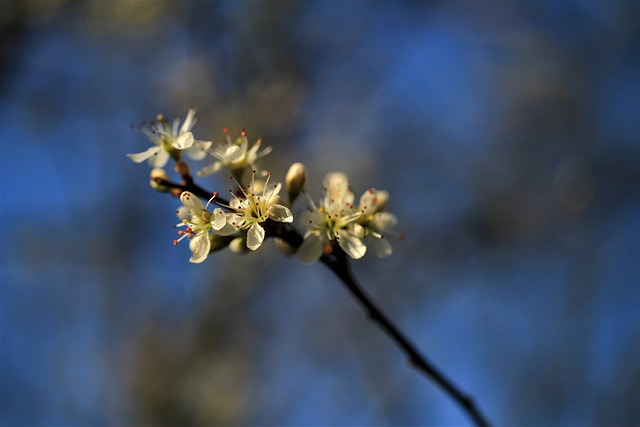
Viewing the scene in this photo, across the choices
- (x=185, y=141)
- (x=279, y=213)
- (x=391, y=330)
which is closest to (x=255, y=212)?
(x=279, y=213)

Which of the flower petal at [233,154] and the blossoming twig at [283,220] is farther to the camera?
the flower petal at [233,154]

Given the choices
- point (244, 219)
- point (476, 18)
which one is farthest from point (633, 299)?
point (244, 219)

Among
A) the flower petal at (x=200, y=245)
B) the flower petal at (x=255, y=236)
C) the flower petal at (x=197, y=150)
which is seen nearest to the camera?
the flower petal at (x=255, y=236)

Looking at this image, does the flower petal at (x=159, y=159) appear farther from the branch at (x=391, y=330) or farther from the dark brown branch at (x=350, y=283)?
the branch at (x=391, y=330)

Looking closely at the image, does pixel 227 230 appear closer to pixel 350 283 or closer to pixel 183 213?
pixel 183 213

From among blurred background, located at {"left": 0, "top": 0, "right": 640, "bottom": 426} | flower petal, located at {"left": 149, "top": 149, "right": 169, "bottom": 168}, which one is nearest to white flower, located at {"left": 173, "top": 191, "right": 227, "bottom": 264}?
flower petal, located at {"left": 149, "top": 149, "right": 169, "bottom": 168}

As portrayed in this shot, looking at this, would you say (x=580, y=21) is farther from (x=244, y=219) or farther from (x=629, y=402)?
(x=244, y=219)

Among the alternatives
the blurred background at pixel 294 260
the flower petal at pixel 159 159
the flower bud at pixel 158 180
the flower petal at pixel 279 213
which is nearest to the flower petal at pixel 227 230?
the flower petal at pixel 279 213
